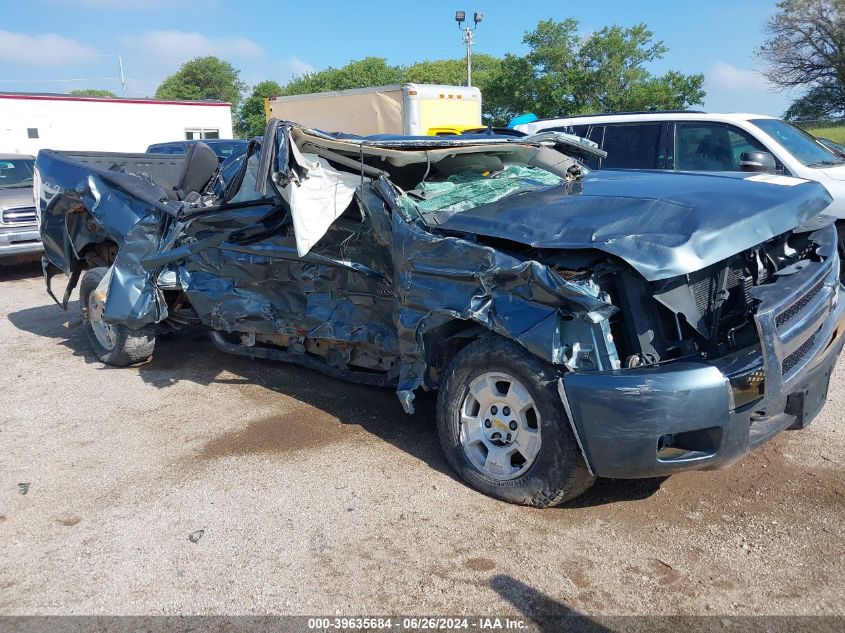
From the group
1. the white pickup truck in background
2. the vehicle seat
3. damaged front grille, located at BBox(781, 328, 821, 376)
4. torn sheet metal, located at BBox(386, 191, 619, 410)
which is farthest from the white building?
damaged front grille, located at BBox(781, 328, 821, 376)

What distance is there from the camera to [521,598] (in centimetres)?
296

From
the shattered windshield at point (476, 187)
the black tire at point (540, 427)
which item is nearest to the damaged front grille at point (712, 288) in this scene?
the black tire at point (540, 427)

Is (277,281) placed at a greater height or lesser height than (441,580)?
greater

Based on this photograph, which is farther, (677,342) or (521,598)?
(677,342)

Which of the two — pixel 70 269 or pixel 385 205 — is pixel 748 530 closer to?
pixel 385 205

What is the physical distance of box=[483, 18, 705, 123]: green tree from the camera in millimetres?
22906

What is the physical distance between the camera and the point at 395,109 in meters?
14.8

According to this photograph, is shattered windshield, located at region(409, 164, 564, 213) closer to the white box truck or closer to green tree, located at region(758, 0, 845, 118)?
the white box truck

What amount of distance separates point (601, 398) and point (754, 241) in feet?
3.48

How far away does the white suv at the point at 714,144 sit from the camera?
7180 millimetres

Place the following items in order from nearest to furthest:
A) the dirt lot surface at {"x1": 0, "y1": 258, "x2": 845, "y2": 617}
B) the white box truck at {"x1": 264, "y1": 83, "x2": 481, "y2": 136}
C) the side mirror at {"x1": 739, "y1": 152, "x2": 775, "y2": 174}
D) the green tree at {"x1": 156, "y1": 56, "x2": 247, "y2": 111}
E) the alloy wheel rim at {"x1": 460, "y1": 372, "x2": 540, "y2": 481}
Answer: the dirt lot surface at {"x1": 0, "y1": 258, "x2": 845, "y2": 617}, the alloy wheel rim at {"x1": 460, "y1": 372, "x2": 540, "y2": 481}, the side mirror at {"x1": 739, "y1": 152, "x2": 775, "y2": 174}, the white box truck at {"x1": 264, "y1": 83, "x2": 481, "y2": 136}, the green tree at {"x1": 156, "y1": 56, "x2": 247, "y2": 111}

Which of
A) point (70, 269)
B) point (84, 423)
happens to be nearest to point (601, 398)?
point (84, 423)

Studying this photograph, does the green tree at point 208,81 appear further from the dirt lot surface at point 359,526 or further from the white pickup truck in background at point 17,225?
the dirt lot surface at point 359,526

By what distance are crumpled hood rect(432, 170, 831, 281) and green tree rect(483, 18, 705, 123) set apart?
2011cm
